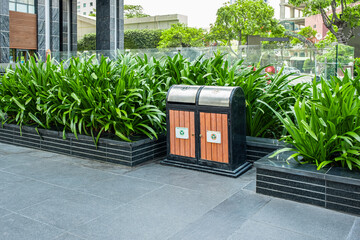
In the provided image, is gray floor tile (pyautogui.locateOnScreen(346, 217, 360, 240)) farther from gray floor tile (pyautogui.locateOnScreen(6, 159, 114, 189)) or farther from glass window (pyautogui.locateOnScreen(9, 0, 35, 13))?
glass window (pyautogui.locateOnScreen(9, 0, 35, 13))

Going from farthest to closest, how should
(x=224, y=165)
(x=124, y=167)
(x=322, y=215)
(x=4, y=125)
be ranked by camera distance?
(x=4, y=125), (x=124, y=167), (x=224, y=165), (x=322, y=215)

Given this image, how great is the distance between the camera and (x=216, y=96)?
504 centimetres

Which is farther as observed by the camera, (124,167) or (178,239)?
(124,167)

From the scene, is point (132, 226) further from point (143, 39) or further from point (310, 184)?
point (143, 39)

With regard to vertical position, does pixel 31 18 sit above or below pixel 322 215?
above

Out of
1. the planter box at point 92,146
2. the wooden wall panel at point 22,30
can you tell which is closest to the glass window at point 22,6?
the wooden wall panel at point 22,30

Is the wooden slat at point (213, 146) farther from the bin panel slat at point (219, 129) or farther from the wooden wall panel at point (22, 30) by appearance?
the wooden wall panel at point (22, 30)

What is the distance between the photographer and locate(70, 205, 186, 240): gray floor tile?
10.7 feet

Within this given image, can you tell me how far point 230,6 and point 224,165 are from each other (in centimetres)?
4190

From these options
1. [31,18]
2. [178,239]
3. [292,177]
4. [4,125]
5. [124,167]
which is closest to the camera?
[178,239]

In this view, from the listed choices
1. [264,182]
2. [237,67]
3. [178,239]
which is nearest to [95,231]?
[178,239]

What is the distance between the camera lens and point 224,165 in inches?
202

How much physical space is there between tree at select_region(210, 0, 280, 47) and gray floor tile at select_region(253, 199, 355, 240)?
40.8m

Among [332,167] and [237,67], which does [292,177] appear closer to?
[332,167]
